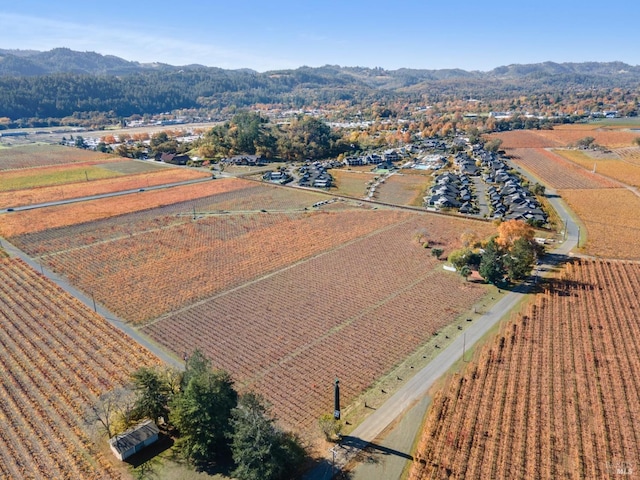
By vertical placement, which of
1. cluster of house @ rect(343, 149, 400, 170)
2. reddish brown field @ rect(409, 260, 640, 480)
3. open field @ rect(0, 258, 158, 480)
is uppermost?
cluster of house @ rect(343, 149, 400, 170)

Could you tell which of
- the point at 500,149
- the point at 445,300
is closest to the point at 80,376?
the point at 445,300

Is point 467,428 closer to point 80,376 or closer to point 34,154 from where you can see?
point 80,376

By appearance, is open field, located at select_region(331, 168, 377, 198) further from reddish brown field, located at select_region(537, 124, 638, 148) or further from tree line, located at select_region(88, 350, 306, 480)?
reddish brown field, located at select_region(537, 124, 638, 148)

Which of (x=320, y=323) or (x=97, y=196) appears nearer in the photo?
(x=320, y=323)

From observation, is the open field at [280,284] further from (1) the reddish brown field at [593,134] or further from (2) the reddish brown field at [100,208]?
(1) the reddish brown field at [593,134]

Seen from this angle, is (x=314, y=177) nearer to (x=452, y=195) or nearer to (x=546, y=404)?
(x=452, y=195)

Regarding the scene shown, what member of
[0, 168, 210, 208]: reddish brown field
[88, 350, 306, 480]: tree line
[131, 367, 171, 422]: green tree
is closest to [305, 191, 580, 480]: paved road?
[88, 350, 306, 480]: tree line

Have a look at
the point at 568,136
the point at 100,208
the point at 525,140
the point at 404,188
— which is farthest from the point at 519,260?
the point at 568,136
